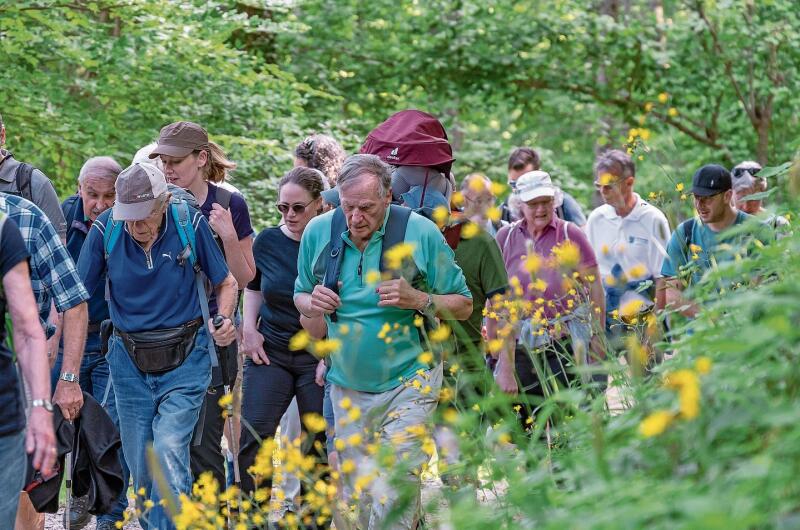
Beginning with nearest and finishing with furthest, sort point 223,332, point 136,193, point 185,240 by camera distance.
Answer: point 136,193 → point 185,240 → point 223,332

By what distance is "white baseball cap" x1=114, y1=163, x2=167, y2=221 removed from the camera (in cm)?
603

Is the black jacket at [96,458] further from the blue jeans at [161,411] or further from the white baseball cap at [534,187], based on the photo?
the white baseball cap at [534,187]

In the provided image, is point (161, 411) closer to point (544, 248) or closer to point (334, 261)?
point (334, 261)

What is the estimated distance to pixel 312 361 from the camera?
7.22 meters

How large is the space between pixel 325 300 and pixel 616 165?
4040mm

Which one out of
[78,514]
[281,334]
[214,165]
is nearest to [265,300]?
[281,334]

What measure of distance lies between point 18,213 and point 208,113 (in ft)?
23.5

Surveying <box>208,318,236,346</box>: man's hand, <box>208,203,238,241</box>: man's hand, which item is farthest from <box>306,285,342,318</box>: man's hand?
<box>208,203,238,241</box>: man's hand

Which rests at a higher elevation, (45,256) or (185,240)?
(45,256)

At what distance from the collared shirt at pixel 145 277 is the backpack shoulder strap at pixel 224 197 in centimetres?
81

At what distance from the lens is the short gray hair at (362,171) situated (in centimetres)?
560

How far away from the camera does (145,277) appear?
624 cm

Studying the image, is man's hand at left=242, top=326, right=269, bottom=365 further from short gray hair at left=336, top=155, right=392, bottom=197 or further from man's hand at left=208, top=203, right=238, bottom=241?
short gray hair at left=336, top=155, right=392, bottom=197

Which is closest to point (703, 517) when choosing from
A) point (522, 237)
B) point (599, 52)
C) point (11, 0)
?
point (522, 237)
